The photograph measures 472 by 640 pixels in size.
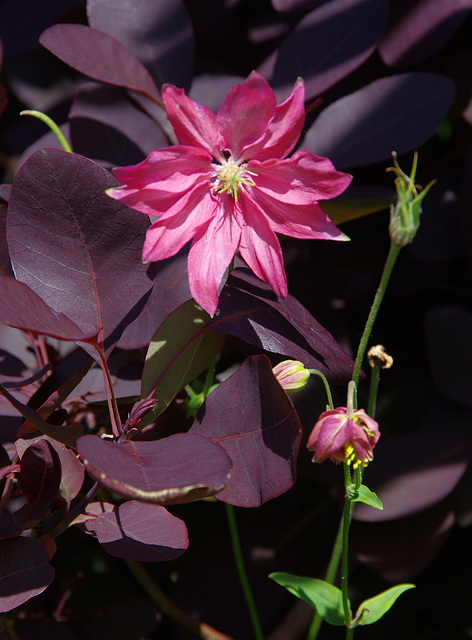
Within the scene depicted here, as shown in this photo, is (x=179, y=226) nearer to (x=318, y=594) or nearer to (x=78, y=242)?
(x=78, y=242)

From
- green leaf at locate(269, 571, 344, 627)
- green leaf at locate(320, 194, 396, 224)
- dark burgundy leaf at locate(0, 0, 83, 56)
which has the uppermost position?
dark burgundy leaf at locate(0, 0, 83, 56)

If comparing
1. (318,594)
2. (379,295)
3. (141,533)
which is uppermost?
(379,295)

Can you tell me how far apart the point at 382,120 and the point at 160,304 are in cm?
36

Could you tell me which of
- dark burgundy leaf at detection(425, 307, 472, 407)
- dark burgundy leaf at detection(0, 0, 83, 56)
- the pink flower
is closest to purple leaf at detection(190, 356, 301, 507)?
the pink flower

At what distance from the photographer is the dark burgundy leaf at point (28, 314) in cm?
39

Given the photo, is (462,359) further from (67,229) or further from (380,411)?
(67,229)

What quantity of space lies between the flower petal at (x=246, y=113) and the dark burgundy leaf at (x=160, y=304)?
143mm

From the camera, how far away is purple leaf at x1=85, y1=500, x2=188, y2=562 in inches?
18.7

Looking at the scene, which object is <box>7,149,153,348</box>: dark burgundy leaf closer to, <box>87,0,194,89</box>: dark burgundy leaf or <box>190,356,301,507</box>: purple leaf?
<box>190,356,301,507</box>: purple leaf

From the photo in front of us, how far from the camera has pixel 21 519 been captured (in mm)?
493

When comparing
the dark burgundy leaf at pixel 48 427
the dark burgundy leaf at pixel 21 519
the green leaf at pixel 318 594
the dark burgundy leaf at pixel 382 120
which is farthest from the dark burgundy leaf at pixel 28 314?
the dark burgundy leaf at pixel 382 120

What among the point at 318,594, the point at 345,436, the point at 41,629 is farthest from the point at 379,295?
the point at 41,629

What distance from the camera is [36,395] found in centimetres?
52

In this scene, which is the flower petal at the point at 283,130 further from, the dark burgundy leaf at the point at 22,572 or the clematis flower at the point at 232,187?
the dark burgundy leaf at the point at 22,572
